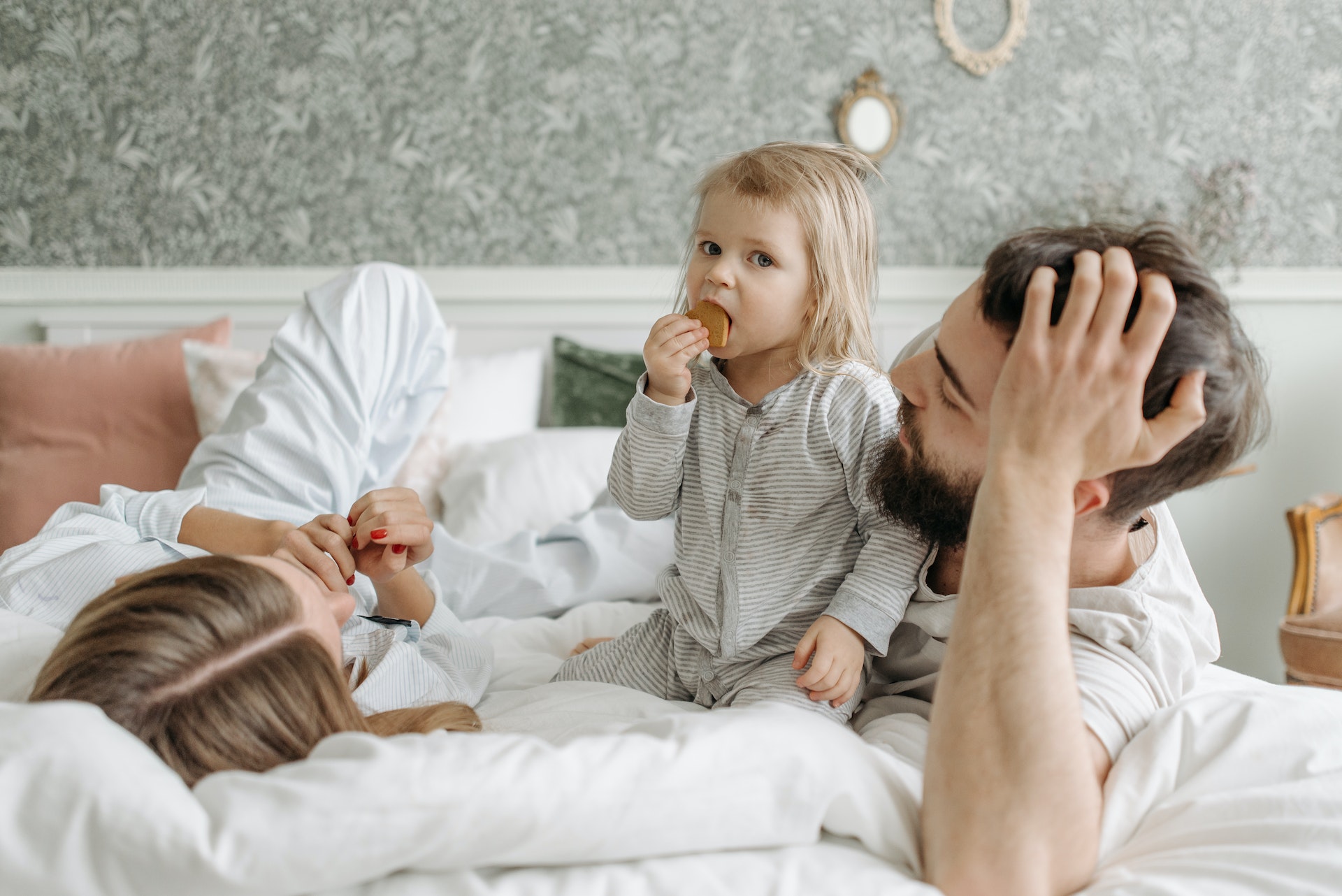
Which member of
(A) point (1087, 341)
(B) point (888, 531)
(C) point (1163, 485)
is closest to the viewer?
(A) point (1087, 341)

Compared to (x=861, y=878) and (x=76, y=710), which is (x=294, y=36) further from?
(x=861, y=878)

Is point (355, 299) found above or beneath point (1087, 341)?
beneath

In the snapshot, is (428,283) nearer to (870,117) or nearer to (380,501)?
(870,117)

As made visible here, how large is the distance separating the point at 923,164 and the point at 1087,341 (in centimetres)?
232

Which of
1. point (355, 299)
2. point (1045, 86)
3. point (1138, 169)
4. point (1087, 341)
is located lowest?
point (355, 299)

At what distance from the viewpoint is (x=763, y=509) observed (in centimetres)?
122

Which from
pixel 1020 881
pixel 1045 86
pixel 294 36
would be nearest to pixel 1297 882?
pixel 1020 881

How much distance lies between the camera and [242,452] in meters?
1.67

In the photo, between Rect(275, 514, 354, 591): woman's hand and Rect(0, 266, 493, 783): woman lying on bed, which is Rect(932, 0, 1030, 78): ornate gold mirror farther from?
Rect(275, 514, 354, 591): woman's hand

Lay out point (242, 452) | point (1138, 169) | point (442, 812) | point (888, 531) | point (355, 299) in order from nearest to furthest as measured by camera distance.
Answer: point (442, 812), point (888, 531), point (242, 452), point (355, 299), point (1138, 169)

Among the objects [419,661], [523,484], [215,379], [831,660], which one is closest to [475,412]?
[523,484]

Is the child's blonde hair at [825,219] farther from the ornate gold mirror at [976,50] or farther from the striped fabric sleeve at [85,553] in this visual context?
the ornate gold mirror at [976,50]

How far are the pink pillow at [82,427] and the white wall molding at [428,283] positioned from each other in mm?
454

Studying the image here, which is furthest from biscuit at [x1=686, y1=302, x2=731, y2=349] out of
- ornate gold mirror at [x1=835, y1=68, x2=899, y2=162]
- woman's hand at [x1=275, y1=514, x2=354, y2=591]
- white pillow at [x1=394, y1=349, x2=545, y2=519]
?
ornate gold mirror at [x1=835, y1=68, x2=899, y2=162]
